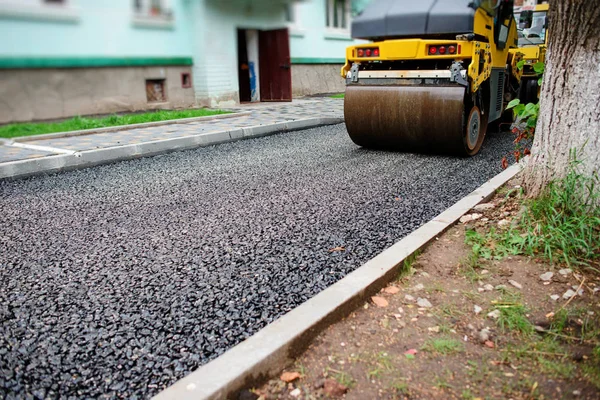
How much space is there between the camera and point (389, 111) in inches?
245

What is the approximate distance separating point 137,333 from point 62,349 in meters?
0.34

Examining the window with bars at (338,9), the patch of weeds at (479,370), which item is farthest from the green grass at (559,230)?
the window with bars at (338,9)

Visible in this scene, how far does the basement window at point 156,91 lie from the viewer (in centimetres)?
814

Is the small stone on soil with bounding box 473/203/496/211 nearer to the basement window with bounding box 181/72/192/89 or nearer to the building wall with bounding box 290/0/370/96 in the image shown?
the basement window with bounding box 181/72/192/89

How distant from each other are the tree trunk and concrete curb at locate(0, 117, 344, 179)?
5751 mm

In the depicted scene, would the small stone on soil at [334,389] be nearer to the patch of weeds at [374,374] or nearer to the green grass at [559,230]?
the patch of weeds at [374,374]

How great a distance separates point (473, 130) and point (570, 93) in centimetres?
333

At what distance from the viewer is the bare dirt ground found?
188 cm

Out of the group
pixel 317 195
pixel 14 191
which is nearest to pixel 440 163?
pixel 317 195

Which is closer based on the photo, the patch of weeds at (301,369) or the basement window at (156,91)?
the patch of weeds at (301,369)

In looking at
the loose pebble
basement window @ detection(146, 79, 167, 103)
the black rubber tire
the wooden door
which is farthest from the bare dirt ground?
the wooden door

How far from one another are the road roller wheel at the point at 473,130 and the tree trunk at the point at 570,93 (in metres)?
2.89

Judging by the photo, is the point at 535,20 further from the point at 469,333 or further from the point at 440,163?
the point at 469,333

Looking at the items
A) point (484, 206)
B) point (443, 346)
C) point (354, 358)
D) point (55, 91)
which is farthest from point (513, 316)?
point (55, 91)
